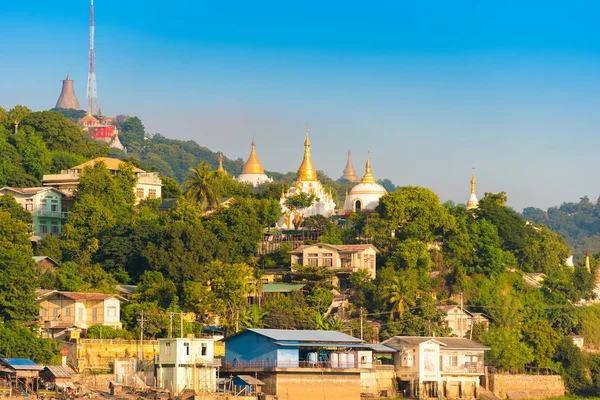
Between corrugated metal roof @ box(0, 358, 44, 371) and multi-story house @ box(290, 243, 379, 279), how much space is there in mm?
20131

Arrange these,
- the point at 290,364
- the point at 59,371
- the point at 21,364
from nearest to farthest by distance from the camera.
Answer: the point at 21,364, the point at 59,371, the point at 290,364

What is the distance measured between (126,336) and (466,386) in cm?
1558

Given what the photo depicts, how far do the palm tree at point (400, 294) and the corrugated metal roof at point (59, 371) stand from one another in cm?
1829

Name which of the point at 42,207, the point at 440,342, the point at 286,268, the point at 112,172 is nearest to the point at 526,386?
the point at 440,342

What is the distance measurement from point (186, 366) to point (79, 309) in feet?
30.3

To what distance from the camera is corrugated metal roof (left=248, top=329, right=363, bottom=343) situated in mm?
55219

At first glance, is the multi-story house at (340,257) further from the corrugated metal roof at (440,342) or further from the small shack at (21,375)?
the small shack at (21,375)

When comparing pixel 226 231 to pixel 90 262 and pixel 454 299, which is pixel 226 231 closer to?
pixel 90 262

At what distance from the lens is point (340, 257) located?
228 feet

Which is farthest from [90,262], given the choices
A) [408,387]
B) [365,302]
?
[408,387]

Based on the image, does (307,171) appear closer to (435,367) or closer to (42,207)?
(42,207)

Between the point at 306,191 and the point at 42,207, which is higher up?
the point at 306,191

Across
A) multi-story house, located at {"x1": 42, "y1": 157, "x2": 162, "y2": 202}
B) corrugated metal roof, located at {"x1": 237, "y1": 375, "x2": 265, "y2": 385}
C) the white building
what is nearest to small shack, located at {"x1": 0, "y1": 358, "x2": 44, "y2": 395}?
the white building

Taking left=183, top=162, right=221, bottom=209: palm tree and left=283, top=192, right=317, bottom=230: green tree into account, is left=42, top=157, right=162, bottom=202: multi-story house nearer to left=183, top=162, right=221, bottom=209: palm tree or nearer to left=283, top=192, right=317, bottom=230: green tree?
left=183, top=162, right=221, bottom=209: palm tree
